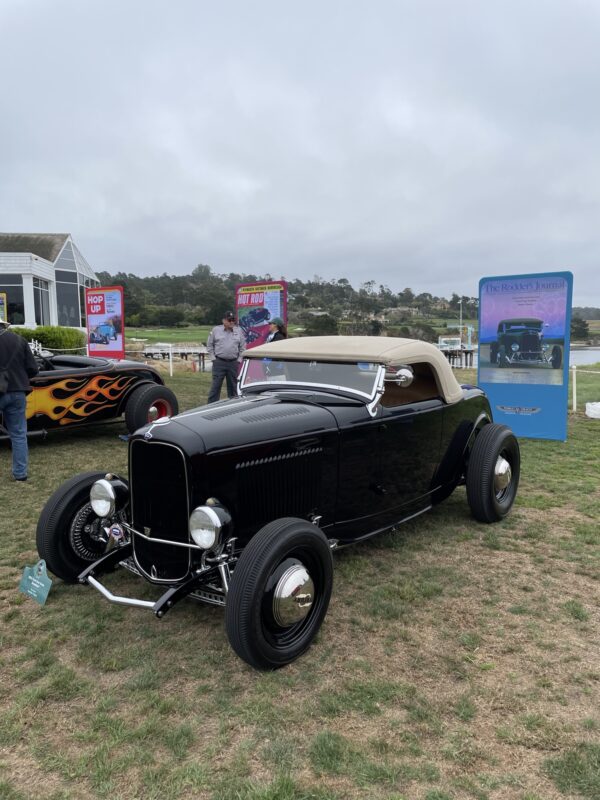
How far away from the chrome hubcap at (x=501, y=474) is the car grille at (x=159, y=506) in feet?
9.42

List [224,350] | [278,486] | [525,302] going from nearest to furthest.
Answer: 1. [278,486]
2. [525,302]
3. [224,350]

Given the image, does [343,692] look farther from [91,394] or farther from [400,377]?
[91,394]

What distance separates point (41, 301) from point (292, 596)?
104ft

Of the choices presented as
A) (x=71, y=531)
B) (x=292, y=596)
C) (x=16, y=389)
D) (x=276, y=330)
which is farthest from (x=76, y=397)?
(x=292, y=596)

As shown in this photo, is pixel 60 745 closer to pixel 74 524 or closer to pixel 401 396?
pixel 74 524

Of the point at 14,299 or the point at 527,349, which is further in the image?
the point at 14,299

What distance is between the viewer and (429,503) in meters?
4.77

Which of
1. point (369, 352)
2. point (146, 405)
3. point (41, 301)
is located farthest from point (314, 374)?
point (41, 301)

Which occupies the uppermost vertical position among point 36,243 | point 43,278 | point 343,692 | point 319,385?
Answer: point 36,243

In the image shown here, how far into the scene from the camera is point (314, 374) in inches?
171

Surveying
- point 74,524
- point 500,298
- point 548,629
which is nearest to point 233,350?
point 500,298

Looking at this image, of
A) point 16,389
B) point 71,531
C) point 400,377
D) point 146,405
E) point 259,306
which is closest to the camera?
point 71,531

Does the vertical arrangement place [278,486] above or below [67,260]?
below

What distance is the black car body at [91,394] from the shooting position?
7.45 meters
